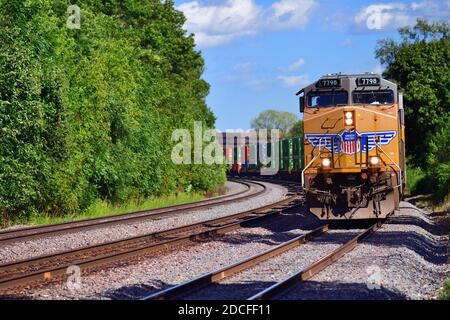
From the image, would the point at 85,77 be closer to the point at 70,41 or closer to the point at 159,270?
the point at 70,41

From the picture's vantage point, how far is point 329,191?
61.1ft

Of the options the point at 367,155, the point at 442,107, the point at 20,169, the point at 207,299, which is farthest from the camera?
the point at 442,107

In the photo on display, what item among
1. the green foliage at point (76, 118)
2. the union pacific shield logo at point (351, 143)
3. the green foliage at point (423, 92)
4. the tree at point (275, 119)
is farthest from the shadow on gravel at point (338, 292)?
the tree at point (275, 119)

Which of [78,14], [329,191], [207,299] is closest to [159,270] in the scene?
[207,299]

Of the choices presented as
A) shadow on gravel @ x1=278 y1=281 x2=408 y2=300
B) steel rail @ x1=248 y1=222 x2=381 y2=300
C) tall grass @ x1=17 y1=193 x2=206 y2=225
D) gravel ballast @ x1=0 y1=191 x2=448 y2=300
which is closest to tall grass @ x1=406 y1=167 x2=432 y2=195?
tall grass @ x1=17 y1=193 x2=206 y2=225

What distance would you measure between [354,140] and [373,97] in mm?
A: 1314

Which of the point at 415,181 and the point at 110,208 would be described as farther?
the point at 415,181

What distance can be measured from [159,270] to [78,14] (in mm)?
19481

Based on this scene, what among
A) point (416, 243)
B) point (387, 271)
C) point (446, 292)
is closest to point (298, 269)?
point (387, 271)

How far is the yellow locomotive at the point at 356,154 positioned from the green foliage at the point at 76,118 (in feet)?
27.3

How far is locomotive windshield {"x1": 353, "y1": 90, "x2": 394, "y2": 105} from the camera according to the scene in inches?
742

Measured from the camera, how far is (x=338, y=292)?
1008 cm

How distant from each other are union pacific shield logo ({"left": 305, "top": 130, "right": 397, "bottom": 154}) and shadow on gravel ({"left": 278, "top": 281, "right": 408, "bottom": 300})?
323 inches

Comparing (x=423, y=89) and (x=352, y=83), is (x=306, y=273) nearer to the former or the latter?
(x=352, y=83)
